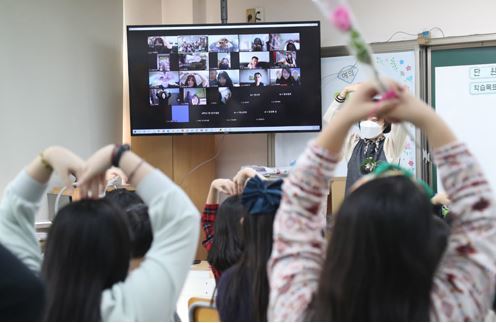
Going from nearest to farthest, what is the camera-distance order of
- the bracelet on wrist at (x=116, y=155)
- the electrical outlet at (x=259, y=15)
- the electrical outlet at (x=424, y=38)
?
the bracelet on wrist at (x=116, y=155)
the electrical outlet at (x=424, y=38)
the electrical outlet at (x=259, y=15)

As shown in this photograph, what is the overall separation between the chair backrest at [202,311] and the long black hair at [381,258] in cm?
84

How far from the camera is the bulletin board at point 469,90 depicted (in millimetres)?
3750

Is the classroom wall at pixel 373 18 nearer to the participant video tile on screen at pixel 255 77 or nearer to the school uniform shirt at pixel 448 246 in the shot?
the participant video tile on screen at pixel 255 77

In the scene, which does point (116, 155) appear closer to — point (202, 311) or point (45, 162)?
point (45, 162)

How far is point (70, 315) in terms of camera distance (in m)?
1.03

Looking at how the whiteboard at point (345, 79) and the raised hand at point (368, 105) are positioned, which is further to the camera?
the whiteboard at point (345, 79)

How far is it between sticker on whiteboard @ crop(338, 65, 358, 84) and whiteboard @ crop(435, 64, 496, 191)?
641 millimetres

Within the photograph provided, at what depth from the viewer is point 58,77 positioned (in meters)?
3.80

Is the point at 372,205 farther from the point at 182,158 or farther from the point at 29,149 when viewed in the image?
the point at 182,158

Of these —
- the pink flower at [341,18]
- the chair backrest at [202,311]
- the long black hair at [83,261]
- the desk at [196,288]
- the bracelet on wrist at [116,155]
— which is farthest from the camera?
the desk at [196,288]

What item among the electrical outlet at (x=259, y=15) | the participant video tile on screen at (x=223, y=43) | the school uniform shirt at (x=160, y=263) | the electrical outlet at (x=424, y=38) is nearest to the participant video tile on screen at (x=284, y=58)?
the participant video tile on screen at (x=223, y=43)

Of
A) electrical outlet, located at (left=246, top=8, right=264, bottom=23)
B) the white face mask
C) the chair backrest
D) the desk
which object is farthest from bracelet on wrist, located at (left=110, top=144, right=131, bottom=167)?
electrical outlet, located at (left=246, top=8, right=264, bottom=23)

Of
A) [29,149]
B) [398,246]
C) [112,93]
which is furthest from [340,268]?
[112,93]

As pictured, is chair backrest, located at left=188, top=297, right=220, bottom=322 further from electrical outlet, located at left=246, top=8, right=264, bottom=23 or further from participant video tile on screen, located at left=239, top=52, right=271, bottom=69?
electrical outlet, located at left=246, top=8, right=264, bottom=23
